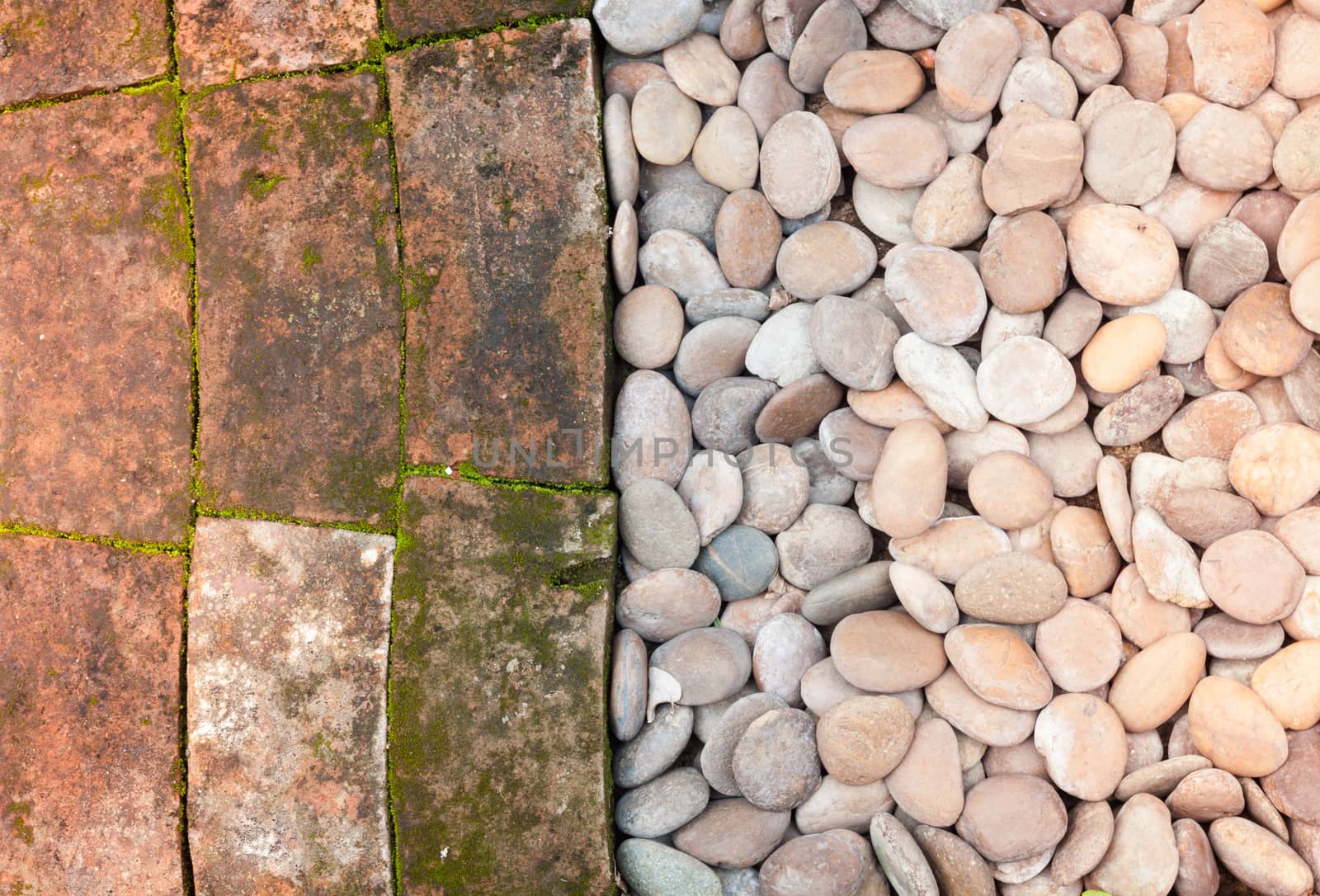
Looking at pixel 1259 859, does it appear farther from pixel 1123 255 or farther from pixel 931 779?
pixel 1123 255

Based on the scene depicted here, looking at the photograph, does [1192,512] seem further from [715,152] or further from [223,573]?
[223,573]

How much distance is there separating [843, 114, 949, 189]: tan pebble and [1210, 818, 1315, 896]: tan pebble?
45.4 inches

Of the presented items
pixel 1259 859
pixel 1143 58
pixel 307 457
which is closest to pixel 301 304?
pixel 307 457

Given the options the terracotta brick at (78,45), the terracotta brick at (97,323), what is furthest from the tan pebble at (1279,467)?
the terracotta brick at (78,45)

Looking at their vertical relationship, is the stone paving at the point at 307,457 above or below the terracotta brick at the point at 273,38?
below

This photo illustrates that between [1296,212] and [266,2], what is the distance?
172 cm

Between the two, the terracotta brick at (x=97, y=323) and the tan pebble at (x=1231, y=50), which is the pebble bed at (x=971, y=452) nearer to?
the tan pebble at (x=1231, y=50)

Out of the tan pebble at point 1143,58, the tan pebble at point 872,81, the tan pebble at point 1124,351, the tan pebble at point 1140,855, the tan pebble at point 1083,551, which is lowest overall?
the tan pebble at point 1140,855

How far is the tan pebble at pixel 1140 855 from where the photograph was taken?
1468 millimetres

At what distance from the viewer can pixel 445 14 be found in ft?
5.24

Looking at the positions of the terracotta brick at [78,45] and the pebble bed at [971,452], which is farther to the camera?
the terracotta brick at [78,45]

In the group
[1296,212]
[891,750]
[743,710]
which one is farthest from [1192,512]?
[743,710]

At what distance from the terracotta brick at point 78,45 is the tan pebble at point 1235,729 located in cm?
201

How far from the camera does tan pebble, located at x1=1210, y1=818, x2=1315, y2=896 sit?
1.46 meters
